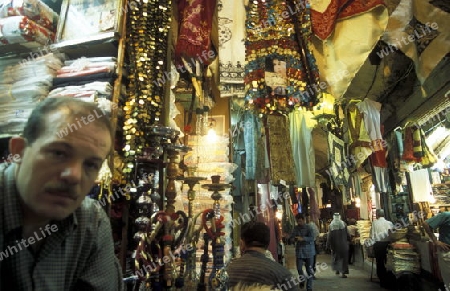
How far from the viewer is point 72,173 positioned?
3.11ft

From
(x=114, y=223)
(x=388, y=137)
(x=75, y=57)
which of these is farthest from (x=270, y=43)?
(x=388, y=137)

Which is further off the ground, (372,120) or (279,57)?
(279,57)

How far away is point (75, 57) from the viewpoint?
3.65m

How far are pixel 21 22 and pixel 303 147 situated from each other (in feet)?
16.1

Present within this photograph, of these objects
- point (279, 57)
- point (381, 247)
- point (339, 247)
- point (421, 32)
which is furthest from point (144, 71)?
point (339, 247)

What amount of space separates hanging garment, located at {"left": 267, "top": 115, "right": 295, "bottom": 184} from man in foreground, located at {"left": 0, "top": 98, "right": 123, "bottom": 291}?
413cm

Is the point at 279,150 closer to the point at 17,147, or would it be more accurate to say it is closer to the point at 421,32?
the point at 421,32

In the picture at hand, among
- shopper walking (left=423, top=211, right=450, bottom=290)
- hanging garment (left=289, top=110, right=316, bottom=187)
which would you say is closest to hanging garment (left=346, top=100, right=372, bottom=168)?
hanging garment (left=289, top=110, right=316, bottom=187)

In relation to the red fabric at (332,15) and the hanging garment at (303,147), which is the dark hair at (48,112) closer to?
the red fabric at (332,15)

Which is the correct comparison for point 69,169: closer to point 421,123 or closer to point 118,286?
point 118,286

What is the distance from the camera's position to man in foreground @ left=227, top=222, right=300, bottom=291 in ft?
8.59

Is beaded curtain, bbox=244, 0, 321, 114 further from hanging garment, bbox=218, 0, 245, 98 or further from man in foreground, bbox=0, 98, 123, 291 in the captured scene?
man in foreground, bbox=0, 98, 123, 291

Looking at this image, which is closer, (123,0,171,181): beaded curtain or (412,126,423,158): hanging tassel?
(123,0,171,181): beaded curtain

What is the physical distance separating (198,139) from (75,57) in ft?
7.87
